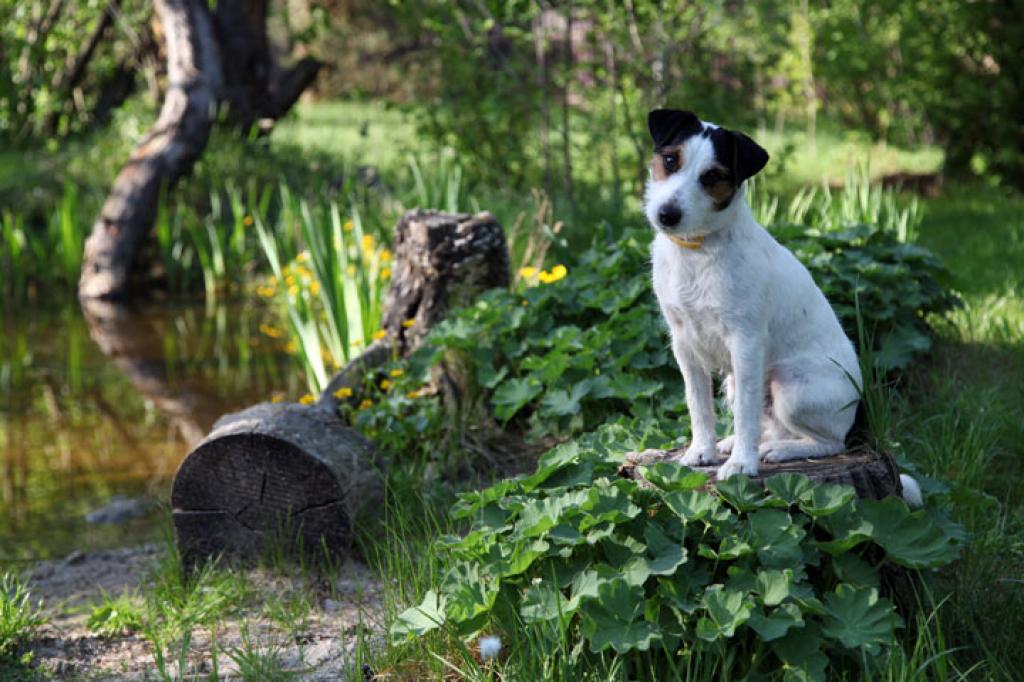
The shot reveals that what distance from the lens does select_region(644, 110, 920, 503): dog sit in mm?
2703

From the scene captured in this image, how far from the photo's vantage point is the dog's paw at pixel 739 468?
288 centimetres

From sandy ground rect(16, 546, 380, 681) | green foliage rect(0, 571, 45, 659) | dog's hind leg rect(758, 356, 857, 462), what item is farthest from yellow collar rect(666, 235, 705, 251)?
green foliage rect(0, 571, 45, 659)

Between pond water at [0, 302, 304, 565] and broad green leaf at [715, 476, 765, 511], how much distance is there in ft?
8.30

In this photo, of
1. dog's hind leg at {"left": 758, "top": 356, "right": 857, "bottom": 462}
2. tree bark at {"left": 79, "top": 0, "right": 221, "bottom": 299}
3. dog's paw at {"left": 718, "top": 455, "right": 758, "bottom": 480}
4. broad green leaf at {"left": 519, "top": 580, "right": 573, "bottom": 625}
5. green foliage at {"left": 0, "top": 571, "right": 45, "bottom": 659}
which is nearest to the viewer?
broad green leaf at {"left": 519, "top": 580, "right": 573, "bottom": 625}

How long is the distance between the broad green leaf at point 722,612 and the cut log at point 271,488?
1.86m

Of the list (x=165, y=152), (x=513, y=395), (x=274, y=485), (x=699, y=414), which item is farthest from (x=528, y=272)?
(x=165, y=152)

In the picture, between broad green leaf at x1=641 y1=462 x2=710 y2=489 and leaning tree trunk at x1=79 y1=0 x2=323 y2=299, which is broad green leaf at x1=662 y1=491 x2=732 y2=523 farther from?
leaning tree trunk at x1=79 y1=0 x2=323 y2=299

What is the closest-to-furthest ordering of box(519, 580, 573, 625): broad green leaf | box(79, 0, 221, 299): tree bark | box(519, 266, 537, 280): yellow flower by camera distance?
box(519, 580, 573, 625): broad green leaf < box(519, 266, 537, 280): yellow flower < box(79, 0, 221, 299): tree bark

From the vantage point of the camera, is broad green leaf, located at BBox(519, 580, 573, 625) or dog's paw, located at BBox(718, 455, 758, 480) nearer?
broad green leaf, located at BBox(519, 580, 573, 625)

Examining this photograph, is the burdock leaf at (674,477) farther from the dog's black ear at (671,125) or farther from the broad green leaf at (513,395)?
the broad green leaf at (513,395)

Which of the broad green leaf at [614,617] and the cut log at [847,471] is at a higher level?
the cut log at [847,471]

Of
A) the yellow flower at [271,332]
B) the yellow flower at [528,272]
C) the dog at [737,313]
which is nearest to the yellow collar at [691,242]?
the dog at [737,313]

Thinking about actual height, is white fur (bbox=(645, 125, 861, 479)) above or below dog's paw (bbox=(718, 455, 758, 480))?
above

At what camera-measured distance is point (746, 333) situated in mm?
2850
